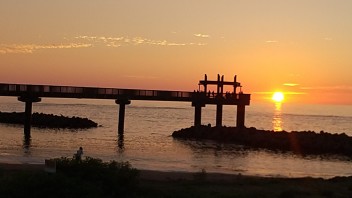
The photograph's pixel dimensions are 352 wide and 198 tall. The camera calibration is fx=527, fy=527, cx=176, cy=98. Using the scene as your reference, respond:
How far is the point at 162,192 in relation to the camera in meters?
21.5

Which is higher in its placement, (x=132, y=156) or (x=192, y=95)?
(x=192, y=95)

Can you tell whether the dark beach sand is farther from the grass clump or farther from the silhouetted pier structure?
the silhouetted pier structure

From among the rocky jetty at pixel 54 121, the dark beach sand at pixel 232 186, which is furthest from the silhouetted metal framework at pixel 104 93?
the dark beach sand at pixel 232 186

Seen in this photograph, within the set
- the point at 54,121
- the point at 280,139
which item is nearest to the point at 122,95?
the point at 280,139

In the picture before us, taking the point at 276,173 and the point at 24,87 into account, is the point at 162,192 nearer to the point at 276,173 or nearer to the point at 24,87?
the point at 276,173

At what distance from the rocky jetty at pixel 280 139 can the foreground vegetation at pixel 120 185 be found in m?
23.9

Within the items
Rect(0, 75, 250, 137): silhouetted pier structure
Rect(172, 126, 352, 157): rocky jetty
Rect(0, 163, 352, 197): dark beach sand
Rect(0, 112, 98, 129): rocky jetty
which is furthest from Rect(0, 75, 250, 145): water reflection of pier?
Rect(0, 163, 352, 197): dark beach sand

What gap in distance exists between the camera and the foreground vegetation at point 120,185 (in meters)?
18.1

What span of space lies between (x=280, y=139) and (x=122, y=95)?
1819 cm

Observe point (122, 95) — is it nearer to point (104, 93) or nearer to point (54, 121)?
point (104, 93)

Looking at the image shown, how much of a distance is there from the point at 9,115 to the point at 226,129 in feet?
133

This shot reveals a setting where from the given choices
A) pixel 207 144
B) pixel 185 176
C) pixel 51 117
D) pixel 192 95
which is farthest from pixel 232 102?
pixel 185 176

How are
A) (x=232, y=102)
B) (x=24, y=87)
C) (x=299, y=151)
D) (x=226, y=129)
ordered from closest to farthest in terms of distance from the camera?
1. (x=299, y=151)
2. (x=24, y=87)
3. (x=226, y=129)
4. (x=232, y=102)

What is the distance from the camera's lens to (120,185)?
19.8 meters
